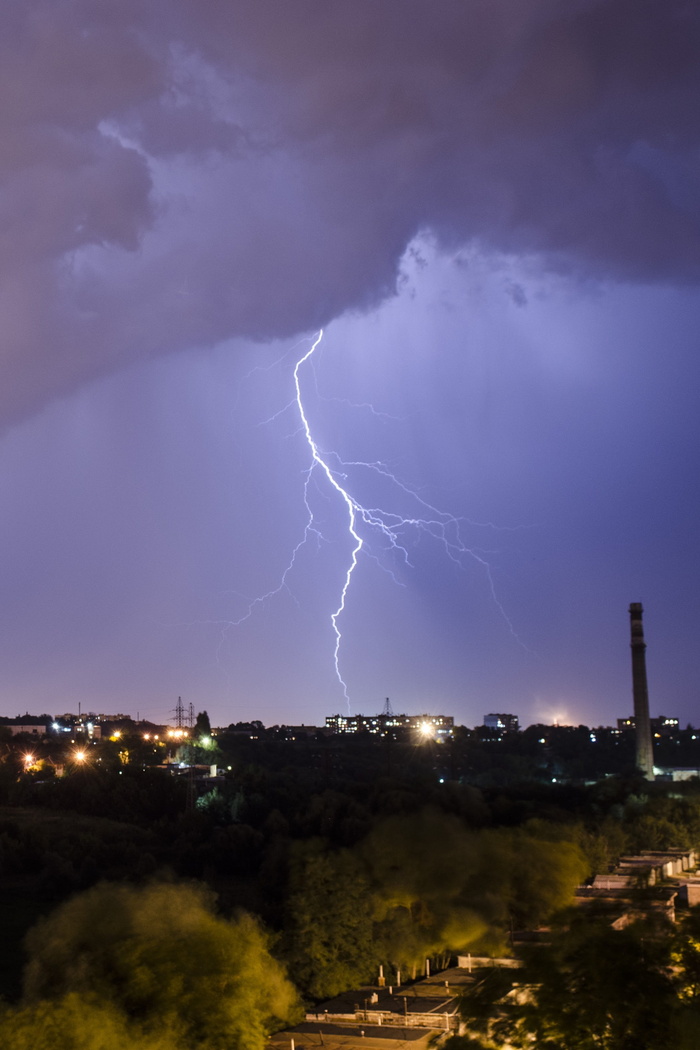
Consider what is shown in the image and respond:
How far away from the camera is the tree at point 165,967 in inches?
649

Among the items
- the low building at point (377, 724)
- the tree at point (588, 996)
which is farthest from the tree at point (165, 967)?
the low building at point (377, 724)

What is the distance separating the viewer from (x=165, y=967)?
17188 mm

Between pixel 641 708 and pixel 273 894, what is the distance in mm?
50910

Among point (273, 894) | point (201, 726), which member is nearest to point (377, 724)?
point (201, 726)

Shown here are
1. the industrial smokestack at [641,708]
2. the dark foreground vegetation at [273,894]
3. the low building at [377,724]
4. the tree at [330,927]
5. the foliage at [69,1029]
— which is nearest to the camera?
the foliage at [69,1029]

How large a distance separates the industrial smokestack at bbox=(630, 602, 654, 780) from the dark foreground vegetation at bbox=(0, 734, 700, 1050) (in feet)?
43.2

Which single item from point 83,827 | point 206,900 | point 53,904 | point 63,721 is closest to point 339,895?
point 206,900

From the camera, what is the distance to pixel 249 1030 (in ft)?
55.4

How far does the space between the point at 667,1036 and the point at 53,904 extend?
2720 cm

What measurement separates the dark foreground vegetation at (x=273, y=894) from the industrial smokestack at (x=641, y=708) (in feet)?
43.2

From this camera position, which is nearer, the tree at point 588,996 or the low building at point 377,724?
the tree at point 588,996

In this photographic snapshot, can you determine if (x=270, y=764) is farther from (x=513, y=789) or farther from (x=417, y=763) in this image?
(x=513, y=789)

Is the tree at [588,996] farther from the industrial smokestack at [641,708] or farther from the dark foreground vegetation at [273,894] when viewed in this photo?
the industrial smokestack at [641,708]

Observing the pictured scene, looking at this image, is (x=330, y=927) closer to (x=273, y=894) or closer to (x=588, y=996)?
(x=273, y=894)
